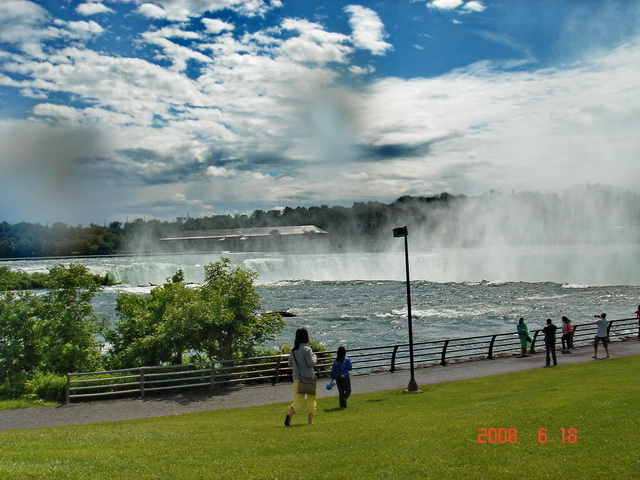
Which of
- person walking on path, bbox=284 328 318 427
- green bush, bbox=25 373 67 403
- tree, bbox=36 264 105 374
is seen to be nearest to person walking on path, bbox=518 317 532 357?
person walking on path, bbox=284 328 318 427

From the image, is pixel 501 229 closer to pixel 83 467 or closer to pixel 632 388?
pixel 632 388

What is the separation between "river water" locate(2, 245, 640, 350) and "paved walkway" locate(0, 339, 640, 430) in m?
9.84

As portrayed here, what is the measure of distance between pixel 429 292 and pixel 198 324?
55.5m

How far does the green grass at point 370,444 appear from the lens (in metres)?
7.07

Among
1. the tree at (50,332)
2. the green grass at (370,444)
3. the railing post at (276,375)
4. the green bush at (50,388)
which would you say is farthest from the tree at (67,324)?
the green grass at (370,444)

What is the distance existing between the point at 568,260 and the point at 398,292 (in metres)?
60.7

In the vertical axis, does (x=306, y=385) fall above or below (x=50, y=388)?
above

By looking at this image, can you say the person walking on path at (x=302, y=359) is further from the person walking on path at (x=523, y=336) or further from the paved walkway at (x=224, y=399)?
the person walking on path at (x=523, y=336)

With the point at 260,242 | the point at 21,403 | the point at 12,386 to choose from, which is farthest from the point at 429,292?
the point at 260,242

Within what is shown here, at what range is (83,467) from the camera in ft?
25.1

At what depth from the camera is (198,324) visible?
18719 millimetres

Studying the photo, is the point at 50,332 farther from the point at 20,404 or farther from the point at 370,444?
the point at 370,444

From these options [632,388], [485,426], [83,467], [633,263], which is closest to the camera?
[83,467]

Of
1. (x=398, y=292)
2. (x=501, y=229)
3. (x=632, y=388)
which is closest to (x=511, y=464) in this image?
(x=632, y=388)
